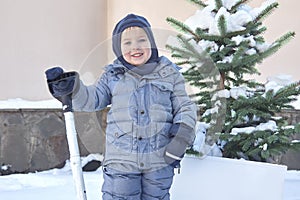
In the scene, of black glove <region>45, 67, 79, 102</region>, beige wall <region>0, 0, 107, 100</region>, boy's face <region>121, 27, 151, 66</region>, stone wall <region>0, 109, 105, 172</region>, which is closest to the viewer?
black glove <region>45, 67, 79, 102</region>

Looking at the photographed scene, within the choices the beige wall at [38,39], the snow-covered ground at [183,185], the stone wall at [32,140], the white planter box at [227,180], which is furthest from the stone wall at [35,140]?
the white planter box at [227,180]

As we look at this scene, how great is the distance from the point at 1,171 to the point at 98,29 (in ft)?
5.95

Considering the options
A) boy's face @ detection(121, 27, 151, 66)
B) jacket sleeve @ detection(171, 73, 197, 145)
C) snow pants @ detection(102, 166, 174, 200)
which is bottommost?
snow pants @ detection(102, 166, 174, 200)

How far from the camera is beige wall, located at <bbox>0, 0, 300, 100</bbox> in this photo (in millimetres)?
3971

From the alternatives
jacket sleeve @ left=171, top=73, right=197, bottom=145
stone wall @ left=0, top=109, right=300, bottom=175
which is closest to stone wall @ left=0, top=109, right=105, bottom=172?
stone wall @ left=0, top=109, right=300, bottom=175

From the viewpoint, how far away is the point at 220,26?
2.58m

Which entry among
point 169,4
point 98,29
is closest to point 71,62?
point 98,29

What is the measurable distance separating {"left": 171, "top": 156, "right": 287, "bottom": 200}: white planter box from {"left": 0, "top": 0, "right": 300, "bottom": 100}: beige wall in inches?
66.7

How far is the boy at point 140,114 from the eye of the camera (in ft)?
5.42

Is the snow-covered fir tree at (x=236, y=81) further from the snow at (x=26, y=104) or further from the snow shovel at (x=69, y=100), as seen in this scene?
the snow at (x=26, y=104)

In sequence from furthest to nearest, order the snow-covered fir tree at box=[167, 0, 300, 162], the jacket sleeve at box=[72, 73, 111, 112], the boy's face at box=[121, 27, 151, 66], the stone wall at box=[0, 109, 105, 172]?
the stone wall at box=[0, 109, 105, 172] → the snow-covered fir tree at box=[167, 0, 300, 162] → the boy's face at box=[121, 27, 151, 66] → the jacket sleeve at box=[72, 73, 111, 112]

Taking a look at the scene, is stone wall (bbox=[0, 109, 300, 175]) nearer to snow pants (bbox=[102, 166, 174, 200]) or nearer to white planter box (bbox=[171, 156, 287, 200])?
white planter box (bbox=[171, 156, 287, 200])

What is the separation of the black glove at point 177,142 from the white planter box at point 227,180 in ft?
2.60

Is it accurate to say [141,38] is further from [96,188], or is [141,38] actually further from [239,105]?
[96,188]
